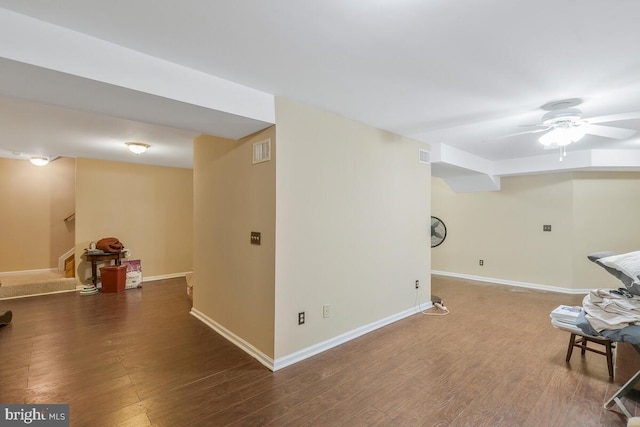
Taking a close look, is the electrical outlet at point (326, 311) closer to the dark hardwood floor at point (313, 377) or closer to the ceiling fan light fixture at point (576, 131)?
the dark hardwood floor at point (313, 377)

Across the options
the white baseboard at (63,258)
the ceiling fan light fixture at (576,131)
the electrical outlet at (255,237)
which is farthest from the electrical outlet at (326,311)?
the white baseboard at (63,258)

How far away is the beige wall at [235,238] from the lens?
101 inches

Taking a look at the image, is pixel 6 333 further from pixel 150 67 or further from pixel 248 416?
pixel 150 67

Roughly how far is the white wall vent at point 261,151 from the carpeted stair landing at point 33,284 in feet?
15.0

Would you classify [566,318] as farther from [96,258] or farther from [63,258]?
[63,258]

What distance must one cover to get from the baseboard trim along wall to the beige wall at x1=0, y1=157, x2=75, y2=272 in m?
5.85

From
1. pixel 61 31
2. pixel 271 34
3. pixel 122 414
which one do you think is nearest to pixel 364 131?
pixel 271 34

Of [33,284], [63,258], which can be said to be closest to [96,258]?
[33,284]

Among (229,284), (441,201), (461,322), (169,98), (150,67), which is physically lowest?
(461,322)

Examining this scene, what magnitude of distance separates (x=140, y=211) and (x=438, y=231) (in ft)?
20.8

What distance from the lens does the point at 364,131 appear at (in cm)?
325

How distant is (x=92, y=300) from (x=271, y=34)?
15.9 ft

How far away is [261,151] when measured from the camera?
2639mm

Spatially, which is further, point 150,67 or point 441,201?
point 441,201
